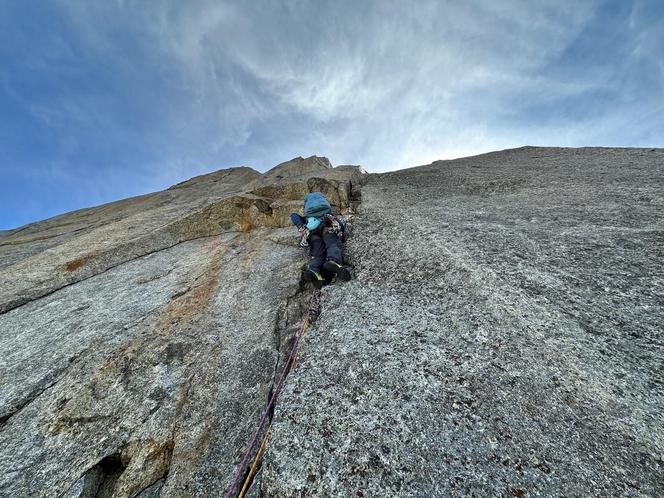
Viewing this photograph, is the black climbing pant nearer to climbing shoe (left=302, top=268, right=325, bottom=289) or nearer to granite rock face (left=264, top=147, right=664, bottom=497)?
climbing shoe (left=302, top=268, right=325, bottom=289)

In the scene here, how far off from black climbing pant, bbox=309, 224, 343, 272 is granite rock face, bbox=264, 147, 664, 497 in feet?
1.84

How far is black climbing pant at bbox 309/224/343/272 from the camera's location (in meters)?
6.85

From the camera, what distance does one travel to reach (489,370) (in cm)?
374

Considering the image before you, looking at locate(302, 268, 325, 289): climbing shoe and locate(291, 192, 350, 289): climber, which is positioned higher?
locate(291, 192, 350, 289): climber

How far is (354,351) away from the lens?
437 cm

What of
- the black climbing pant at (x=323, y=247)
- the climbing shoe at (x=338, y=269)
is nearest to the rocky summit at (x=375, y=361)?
the climbing shoe at (x=338, y=269)

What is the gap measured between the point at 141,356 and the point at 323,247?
177 inches

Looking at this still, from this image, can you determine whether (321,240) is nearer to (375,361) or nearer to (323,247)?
(323,247)

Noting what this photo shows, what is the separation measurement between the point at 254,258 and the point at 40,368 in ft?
16.1

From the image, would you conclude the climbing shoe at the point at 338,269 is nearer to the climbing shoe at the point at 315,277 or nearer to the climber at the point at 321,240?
the climber at the point at 321,240

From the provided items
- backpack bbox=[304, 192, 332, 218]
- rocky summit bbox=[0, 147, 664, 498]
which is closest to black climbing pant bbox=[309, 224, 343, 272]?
backpack bbox=[304, 192, 332, 218]

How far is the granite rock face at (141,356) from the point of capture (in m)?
4.15

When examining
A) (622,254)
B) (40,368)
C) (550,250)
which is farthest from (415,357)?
(40,368)

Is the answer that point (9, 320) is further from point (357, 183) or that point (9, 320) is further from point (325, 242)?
point (357, 183)
